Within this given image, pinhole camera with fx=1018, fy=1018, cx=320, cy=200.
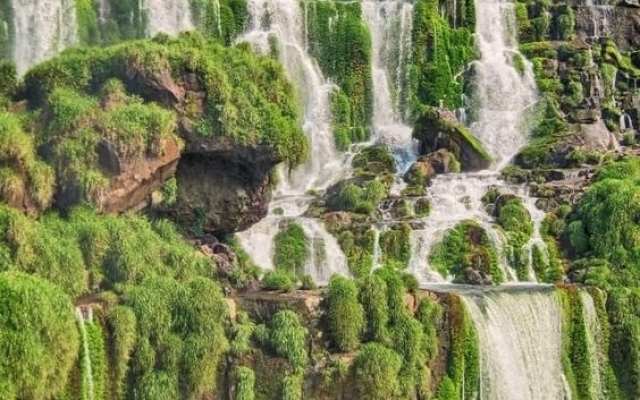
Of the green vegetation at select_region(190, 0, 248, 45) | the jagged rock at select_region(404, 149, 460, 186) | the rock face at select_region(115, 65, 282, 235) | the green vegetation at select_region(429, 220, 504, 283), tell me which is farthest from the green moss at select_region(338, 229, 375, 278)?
the green vegetation at select_region(190, 0, 248, 45)

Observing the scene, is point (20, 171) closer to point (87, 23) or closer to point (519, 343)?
point (519, 343)

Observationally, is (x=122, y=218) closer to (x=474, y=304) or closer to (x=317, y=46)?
(x=474, y=304)

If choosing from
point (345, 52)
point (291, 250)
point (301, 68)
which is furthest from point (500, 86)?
point (291, 250)

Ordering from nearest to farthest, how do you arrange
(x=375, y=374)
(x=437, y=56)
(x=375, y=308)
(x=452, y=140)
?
(x=375, y=374), (x=375, y=308), (x=452, y=140), (x=437, y=56)

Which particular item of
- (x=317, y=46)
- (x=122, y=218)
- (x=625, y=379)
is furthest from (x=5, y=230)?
(x=317, y=46)

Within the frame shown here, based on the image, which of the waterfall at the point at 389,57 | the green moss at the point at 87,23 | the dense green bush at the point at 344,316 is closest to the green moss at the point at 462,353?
the dense green bush at the point at 344,316

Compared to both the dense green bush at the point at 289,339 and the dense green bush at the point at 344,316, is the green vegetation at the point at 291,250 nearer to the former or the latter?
the dense green bush at the point at 344,316
